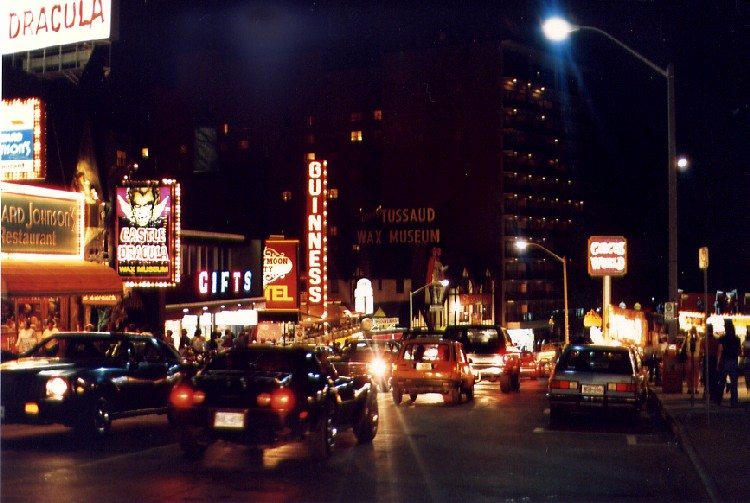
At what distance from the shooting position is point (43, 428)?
60.6 feet

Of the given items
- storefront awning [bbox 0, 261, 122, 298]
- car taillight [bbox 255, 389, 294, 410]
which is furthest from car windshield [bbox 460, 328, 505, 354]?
car taillight [bbox 255, 389, 294, 410]

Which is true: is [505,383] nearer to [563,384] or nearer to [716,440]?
[563,384]

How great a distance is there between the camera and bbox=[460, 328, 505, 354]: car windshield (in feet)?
102

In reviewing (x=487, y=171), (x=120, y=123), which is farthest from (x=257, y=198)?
(x=120, y=123)

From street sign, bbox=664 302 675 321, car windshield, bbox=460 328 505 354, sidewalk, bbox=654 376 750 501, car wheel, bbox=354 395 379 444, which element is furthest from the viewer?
car windshield, bbox=460 328 505 354

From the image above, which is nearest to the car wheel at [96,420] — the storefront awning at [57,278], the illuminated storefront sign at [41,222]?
the storefront awning at [57,278]

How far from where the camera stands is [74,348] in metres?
17.7

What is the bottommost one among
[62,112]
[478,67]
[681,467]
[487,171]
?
[681,467]

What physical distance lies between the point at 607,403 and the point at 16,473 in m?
11.4

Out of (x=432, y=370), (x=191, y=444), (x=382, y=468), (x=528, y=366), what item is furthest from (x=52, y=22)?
(x=528, y=366)

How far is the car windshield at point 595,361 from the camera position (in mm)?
20906

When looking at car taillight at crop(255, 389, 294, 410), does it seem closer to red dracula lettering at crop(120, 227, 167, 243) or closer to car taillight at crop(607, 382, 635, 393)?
car taillight at crop(607, 382, 635, 393)

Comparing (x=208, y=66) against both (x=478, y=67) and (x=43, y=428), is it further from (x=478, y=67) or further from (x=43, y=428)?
(x=43, y=428)

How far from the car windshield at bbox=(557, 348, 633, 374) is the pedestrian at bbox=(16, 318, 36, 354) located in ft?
39.9
